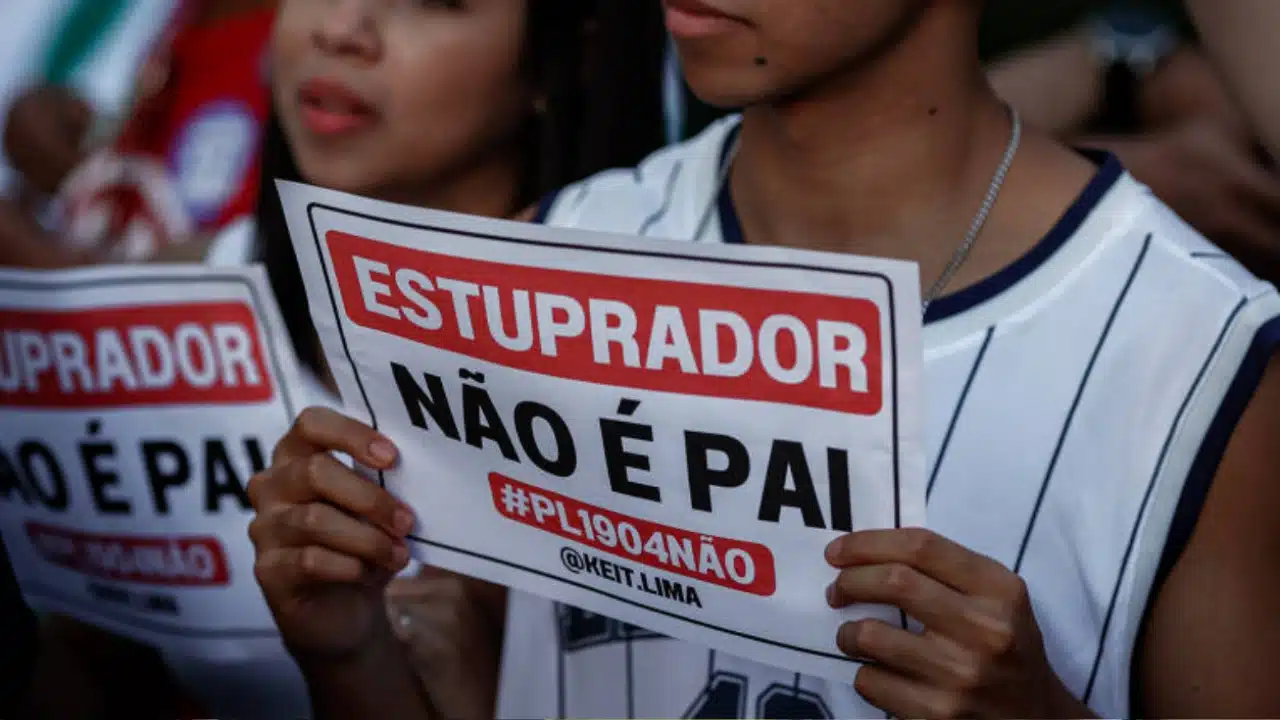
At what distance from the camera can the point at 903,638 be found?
2.94ft

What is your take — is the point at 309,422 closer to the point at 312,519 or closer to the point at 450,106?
the point at 312,519

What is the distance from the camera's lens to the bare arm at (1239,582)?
100cm

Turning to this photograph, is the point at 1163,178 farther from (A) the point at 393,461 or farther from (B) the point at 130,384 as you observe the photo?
(B) the point at 130,384

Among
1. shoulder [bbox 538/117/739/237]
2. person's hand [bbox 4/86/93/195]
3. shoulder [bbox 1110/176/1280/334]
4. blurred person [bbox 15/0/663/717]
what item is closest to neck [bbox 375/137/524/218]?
blurred person [bbox 15/0/663/717]

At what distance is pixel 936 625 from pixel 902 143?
1.37ft

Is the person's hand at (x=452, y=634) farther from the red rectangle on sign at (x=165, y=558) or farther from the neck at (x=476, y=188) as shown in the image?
the neck at (x=476, y=188)

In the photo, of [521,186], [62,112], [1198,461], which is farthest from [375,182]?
[62,112]

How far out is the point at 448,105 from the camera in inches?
58.9

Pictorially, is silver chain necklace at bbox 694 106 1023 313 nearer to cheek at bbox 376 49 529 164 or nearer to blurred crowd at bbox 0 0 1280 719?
blurred crowd at bbox 0 0 1280 719

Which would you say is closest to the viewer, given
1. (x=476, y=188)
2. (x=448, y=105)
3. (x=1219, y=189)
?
(x=1219, y=189)

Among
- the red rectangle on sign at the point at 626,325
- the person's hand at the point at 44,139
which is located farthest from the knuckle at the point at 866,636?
the person's hand at the point at 44,139

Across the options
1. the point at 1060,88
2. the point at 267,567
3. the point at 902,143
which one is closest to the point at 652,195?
the point at 902,143

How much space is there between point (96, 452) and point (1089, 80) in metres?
1.19

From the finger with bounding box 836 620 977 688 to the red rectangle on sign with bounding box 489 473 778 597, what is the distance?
0.07 metres
